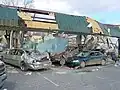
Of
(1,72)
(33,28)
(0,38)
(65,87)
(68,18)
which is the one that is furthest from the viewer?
(0,38)

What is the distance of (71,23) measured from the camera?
1058 inches

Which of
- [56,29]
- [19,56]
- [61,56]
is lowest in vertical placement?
[61,56]

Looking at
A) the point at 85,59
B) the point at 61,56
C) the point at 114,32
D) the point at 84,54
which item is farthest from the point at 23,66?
the point at 114,32

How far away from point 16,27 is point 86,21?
8.83m

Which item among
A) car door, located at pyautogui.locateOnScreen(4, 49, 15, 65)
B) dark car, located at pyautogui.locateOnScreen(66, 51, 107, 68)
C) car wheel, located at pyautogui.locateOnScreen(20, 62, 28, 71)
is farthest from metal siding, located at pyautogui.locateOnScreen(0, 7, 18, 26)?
dark car, located at pyautogui.locateOnScreen(66, 51, 107, 68)

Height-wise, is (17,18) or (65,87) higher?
(17,18)

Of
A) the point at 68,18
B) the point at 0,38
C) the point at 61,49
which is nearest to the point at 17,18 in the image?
the point at 68,18

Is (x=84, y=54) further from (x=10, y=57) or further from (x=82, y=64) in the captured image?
(x=10, y=57)

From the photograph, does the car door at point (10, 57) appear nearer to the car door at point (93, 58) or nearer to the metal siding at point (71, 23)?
the metal siding at point (71, 23)

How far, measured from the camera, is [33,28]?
2386 cm

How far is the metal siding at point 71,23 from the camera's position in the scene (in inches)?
1020

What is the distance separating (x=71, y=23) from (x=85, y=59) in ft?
14.0

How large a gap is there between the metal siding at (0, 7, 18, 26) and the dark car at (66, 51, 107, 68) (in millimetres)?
6057

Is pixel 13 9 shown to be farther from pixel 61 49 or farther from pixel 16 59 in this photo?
pixel 61 49
